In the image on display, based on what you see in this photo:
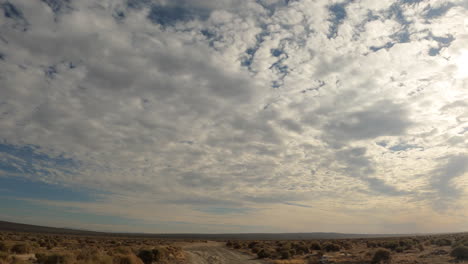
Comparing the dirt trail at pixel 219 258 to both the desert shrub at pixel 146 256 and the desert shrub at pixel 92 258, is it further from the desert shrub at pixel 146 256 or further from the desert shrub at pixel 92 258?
the desert shrub at pixel 92 258

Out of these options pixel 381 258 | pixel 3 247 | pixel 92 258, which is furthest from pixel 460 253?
pixel 3 247

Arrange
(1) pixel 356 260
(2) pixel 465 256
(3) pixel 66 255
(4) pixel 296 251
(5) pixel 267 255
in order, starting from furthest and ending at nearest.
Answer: (4) pixel 296 251, (5) pixel 267 255, (1) pixel 356 260, (2) pixel 465 256, (3) pixel 66 255

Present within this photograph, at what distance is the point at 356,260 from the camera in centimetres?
3017

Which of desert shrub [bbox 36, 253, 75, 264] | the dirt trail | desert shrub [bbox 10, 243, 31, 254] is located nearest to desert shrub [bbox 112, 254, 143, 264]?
desert shrub [bbox 36, 253, 75, 264]

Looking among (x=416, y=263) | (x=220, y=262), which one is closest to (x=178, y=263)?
(x=220, y=262)

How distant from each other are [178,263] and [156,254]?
2617mm

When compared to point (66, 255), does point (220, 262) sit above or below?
below

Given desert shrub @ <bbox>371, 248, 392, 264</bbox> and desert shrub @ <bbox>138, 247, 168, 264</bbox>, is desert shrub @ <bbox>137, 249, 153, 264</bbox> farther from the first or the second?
desert shrub @ <bbox>371, 248, 392, 264</bbox>

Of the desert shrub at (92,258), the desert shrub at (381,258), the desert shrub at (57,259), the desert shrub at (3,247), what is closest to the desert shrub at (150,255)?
the desert shrub at (92,258)

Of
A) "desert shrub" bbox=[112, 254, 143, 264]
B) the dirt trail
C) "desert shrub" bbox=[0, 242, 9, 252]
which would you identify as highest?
"desert shrub" bbox=[0, 242, 9, 252]

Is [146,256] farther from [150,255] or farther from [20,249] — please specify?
[20,249]

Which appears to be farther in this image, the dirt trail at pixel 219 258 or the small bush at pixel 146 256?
the dirt trail at pixel 219 258

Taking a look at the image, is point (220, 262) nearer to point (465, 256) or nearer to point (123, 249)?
point (123, 249)

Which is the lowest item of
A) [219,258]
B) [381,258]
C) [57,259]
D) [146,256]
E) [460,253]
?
[219,258]
